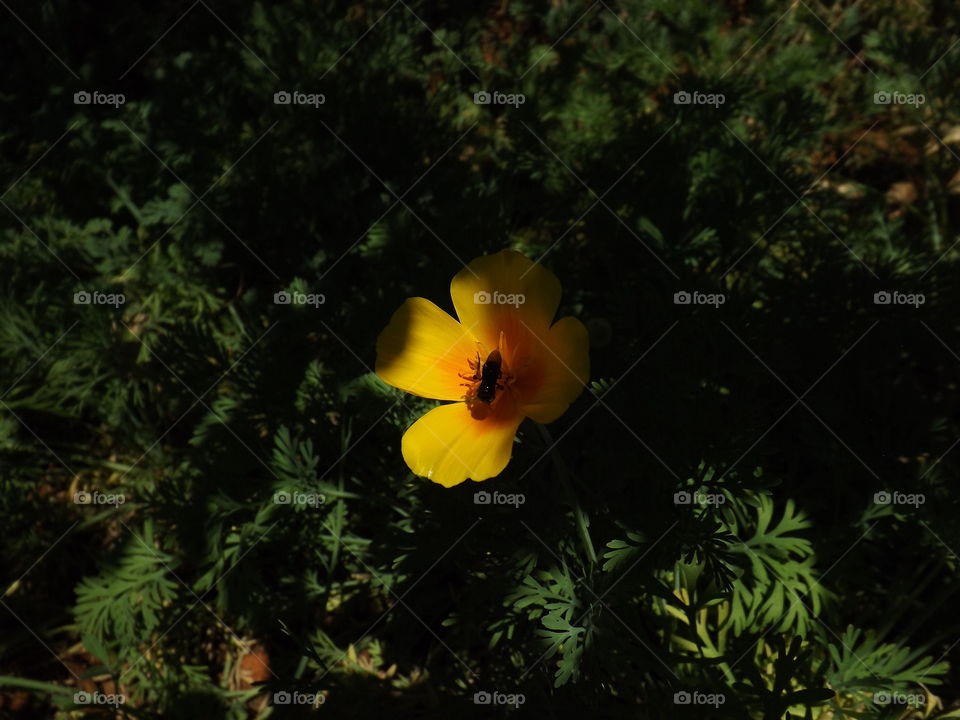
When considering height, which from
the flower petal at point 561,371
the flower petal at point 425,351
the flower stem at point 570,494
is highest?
the flower petal at point 425,351

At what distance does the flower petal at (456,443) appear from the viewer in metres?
1.66

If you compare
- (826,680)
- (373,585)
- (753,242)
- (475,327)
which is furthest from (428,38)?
(826,680)

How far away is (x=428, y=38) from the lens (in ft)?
12.4

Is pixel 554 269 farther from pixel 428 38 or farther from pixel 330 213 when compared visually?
pixel 428 38

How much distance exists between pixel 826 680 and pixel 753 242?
4.96 feet

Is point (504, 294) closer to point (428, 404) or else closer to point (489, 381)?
point (489, 381)

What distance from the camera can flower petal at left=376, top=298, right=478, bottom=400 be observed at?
185cm

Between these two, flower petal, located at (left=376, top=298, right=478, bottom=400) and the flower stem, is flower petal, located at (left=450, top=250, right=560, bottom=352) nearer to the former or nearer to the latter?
flower petal, located at (left=376, top=298, right=478, bottom=400)

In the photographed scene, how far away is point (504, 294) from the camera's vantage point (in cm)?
180

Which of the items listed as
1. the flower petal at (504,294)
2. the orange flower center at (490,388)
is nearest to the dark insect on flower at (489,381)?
the orange flower center at (490,388)

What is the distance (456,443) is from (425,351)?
29 cm

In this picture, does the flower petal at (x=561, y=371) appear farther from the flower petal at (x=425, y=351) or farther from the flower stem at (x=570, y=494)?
the flower petal at (x=425, y=351)

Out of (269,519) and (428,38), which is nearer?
(269,519)

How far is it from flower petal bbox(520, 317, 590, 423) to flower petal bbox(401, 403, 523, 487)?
0.25 ft
